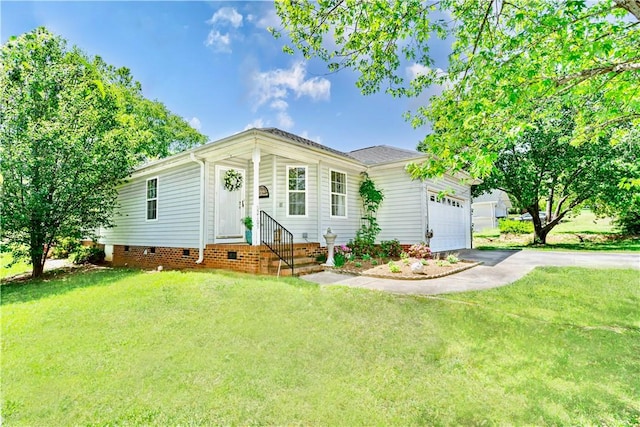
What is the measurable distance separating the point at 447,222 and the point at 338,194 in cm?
520

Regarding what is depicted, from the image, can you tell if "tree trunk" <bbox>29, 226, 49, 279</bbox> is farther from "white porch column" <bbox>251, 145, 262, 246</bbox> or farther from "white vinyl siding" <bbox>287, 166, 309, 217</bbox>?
"white vinyl siding" <bbox>287, 166, 309, 217</bbox>

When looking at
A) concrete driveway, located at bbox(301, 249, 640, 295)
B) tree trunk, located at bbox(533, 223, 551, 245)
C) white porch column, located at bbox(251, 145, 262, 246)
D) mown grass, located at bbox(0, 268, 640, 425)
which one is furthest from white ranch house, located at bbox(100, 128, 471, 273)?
tree trunk, located at bbox(533, 223, 551, 245)

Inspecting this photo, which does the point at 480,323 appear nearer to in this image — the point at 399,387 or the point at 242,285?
the point at 399,387

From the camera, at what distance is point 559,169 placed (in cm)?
1495

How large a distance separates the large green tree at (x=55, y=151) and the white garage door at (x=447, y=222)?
9.79 meters

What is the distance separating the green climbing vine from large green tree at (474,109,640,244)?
24.9ft

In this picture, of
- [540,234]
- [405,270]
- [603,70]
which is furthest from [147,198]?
[540,234]

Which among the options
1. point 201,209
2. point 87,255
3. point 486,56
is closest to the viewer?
point 486,56

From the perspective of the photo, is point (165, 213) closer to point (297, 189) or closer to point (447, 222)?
point (297, 189)

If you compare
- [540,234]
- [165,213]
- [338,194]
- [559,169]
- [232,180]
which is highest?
[559,169]

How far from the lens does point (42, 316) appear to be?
494 centimetres

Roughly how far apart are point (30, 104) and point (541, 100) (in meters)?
11.8

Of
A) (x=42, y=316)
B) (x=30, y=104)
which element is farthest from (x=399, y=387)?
(x=30, y=104)

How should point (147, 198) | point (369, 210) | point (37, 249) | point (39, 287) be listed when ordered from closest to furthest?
point (39, 287), point (37, 249), point (147, 198), point (369, 210)
